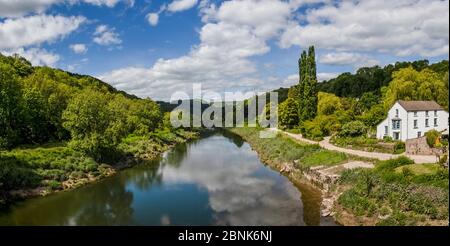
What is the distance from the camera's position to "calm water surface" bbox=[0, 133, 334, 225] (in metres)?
26.1

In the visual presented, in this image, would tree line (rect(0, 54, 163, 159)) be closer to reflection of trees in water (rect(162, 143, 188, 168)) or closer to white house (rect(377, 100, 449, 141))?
reflection of trees in water (rect(162, 143, 188, 168))

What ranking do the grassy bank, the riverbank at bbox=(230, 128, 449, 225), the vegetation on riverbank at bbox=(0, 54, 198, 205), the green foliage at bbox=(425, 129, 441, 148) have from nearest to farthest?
the riverbank at bbox=(230, 128, 449, 225), the green foliage at bbox=(425, 129, 441, 148), the vegetation on riverbank at bbox=(0, 54, 198, 205), the grassy bank

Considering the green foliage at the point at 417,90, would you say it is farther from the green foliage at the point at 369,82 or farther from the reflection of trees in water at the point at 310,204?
the green foliage at the point at 369,82

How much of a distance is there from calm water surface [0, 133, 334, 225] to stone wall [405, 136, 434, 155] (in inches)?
397

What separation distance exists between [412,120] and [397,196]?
22.3 metres

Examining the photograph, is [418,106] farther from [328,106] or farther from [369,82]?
[369,82]

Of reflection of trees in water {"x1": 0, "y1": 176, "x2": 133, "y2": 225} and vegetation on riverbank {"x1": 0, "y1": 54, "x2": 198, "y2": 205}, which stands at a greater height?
vegetation on riverbank {"x1": 0, "y1": 54, "x2": 198, "y2": 205}

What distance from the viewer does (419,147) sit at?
34.6 meters

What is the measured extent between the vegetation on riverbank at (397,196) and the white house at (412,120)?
49.9 ft

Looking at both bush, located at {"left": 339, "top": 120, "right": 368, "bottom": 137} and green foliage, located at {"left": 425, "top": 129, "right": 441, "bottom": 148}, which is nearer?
green foliage, located at {"left": 425, "top": 129, "right": 441, "bottom": 148}

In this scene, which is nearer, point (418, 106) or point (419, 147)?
point (419, 147)

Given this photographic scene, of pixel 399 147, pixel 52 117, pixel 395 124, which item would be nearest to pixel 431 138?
pixel 399 147

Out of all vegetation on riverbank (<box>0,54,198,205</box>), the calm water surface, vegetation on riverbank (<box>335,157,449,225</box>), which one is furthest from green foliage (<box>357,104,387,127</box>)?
vegetation on riverbank (<box>0,54,198,205</box>)
